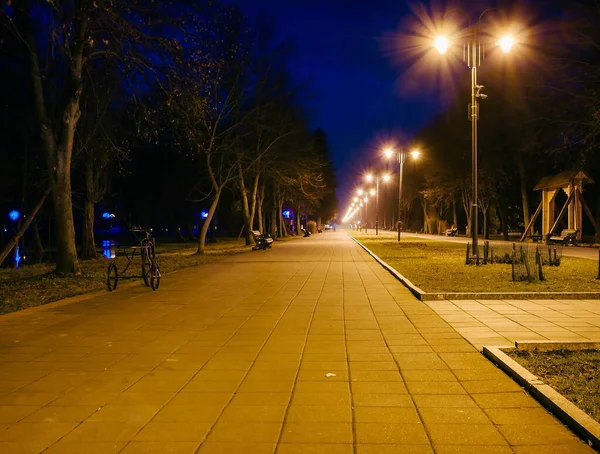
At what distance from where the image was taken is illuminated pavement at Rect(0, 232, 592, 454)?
421 cm

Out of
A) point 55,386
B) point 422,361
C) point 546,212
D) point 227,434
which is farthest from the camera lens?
point 546,212

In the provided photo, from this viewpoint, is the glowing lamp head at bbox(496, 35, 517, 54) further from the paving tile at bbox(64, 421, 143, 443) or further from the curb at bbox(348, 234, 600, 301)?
the paving tile at bbox(64, 421, 143, 443)

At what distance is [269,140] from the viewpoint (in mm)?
40688

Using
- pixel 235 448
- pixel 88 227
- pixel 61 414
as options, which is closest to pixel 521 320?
pixel 235 448

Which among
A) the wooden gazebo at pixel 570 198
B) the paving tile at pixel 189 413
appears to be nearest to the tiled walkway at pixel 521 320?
the paving tile at pixel 189 413

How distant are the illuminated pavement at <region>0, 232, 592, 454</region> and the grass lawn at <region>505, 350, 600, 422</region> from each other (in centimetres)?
32

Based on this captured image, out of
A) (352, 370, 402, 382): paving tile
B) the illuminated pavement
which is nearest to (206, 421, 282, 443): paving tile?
the illuminated pavement

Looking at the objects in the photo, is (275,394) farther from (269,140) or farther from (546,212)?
(546,212)

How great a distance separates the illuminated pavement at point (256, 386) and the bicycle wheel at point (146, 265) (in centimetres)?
245

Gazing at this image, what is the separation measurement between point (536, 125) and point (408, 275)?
21130 mm

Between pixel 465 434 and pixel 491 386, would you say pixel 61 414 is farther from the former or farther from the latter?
pixel 491 386

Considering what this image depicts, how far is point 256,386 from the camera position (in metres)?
5.57

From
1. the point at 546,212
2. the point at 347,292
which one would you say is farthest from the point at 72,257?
the point at 546,212

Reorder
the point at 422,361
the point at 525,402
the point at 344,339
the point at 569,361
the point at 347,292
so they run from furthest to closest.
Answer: the point at 347,292
the point at 344,339
the point at 422,361
the point at 569,361
the point at 525,402
